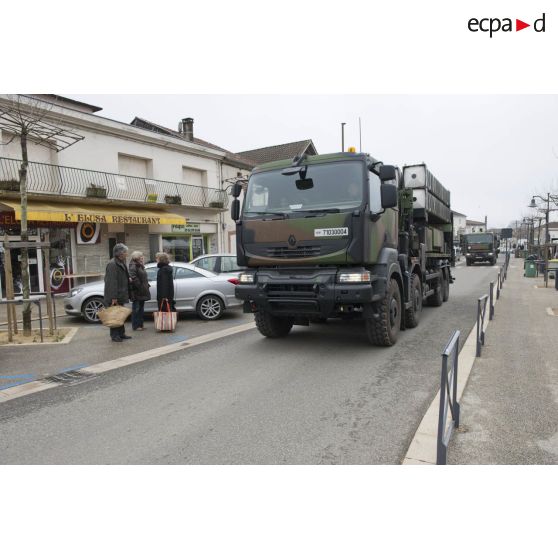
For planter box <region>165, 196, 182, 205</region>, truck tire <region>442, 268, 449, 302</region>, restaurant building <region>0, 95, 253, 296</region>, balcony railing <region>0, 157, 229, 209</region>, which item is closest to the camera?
truck tire <region>442, 268, 449, 302</region>

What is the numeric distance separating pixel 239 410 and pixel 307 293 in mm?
2241

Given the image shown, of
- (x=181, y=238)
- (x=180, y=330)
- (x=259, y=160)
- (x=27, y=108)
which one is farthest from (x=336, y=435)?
(x=259, y=160)

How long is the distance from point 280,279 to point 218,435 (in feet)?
9.62

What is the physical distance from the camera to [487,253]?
34969 millimetres

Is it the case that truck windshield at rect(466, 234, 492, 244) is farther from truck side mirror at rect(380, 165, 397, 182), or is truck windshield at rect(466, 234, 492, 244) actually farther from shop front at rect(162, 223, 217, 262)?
truck side mirror at rect(380, 165, 397, 182)

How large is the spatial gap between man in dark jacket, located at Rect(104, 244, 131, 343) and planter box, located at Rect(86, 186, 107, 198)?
9794 mm

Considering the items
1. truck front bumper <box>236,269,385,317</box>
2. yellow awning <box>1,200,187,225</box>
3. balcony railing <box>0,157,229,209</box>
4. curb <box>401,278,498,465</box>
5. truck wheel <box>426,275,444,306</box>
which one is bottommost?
curb <box>401,278,498,465</box>

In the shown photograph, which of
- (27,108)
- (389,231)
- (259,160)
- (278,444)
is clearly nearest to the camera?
(278,444)

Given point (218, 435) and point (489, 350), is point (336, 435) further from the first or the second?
point (489, 350)

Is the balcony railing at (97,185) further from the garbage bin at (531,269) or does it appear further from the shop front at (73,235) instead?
the garbage bin at (531,269)

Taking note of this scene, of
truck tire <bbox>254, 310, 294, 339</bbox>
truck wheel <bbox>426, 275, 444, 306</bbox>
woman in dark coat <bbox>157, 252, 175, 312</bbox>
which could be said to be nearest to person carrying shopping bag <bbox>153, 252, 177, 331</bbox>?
woman in dark coat <bbox>157, 252, 175, 312</bbox>

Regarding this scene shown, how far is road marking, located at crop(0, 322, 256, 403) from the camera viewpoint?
5.36m

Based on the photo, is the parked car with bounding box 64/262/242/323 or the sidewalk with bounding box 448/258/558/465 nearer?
the sidewalk with bounding box 448/258/558/465

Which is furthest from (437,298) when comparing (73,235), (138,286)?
Result: (73,235)
